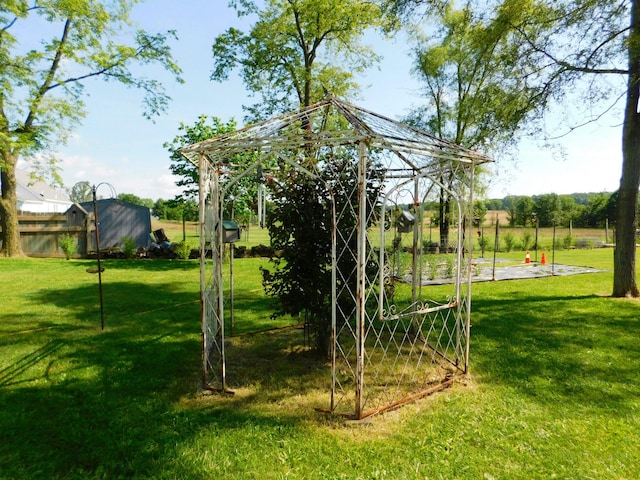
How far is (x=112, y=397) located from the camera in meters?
4.01

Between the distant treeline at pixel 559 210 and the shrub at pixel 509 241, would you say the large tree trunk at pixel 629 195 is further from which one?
the distant treeline at pixel 559 210

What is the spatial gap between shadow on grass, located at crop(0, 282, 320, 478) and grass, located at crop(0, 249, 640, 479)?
0.06 ft

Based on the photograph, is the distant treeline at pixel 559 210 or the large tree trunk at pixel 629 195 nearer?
the large tree trunk at pixel 629 195

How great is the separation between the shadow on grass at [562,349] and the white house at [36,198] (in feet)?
103

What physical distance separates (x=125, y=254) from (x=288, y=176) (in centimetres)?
1328

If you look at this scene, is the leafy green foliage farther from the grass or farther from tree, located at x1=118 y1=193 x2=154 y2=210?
tree, located at x1=118 y1=193 x2=154 y2=210

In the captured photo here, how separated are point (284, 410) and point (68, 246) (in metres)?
14.2

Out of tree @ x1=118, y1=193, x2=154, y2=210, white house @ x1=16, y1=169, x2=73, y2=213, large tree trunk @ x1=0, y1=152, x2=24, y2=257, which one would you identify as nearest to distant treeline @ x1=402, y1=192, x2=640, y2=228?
large tree trunk @ x1=0, y1=152, x2=24, y2=257

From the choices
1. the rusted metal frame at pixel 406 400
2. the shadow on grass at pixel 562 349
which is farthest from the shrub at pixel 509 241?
the rusted metal frame at pixel 406 400

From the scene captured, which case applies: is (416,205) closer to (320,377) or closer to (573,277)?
(320,377)

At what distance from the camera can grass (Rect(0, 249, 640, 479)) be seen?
9.68 feet

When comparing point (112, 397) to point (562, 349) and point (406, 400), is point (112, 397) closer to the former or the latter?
point (406, 400)

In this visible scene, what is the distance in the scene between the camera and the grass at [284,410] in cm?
295

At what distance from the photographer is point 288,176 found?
4742 mm
